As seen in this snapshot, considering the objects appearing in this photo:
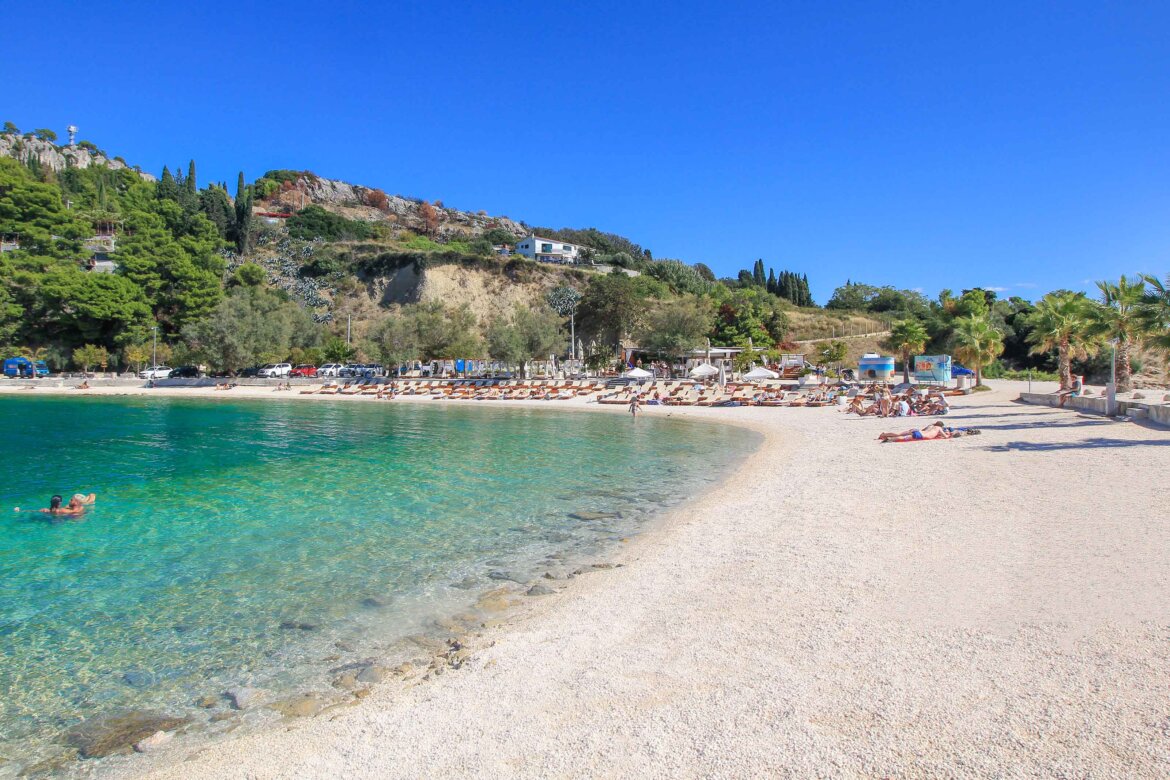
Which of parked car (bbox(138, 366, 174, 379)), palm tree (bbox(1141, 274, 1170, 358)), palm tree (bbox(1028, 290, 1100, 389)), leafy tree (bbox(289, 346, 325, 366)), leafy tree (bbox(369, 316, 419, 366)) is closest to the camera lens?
palm tree (bbox(1141, 274, 1170, 358))

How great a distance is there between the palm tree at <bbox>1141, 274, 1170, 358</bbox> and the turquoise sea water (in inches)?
421

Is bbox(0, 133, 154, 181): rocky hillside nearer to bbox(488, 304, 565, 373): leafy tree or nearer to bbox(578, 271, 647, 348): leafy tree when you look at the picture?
bbox(578, 271, 647, 348): leafy tree

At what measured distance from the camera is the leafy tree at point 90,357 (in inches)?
2018

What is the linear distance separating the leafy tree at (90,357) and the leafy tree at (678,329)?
44.8 metres

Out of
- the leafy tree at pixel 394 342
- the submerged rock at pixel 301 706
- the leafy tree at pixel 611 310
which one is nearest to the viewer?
the submerged rock at pixel 301 706

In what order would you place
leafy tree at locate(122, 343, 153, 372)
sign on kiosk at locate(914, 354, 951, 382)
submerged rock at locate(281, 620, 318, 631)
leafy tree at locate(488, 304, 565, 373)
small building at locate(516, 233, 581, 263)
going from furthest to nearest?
small building at locate(516, 233, 581, 263)
leafy tree at locate(122, 343, 153, 372)
leafy tree at locate(488, 304, 565, 373)
sign on kiosk at locate(914, 354, 951, 382)
submerged rock at locate(281, 620, 318, 631)

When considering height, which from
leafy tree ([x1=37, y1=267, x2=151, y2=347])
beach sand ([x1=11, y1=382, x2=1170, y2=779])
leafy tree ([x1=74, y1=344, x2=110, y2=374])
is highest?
leafy tree ([x1=37, y1=267, x2=151, y2=347])

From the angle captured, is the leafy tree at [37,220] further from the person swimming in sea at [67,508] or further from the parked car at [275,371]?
the person swimming in sea at [67,508]

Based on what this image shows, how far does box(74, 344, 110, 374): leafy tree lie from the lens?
5125 centimetres

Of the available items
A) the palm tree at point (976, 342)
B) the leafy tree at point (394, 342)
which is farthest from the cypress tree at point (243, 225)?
the palm tree at point (976, 342)

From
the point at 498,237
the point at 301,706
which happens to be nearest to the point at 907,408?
the point at 301,706

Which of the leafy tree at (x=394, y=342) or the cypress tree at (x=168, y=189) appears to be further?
the cypress tree at (x=168, y=189)

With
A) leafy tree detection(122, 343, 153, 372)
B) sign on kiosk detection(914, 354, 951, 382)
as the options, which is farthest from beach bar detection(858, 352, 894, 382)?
leafy tree detection(122, 343, 153, 372)

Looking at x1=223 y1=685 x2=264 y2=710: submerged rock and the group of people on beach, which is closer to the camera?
x1=223 y1=685 x2=264 y2=710: submerged rock
